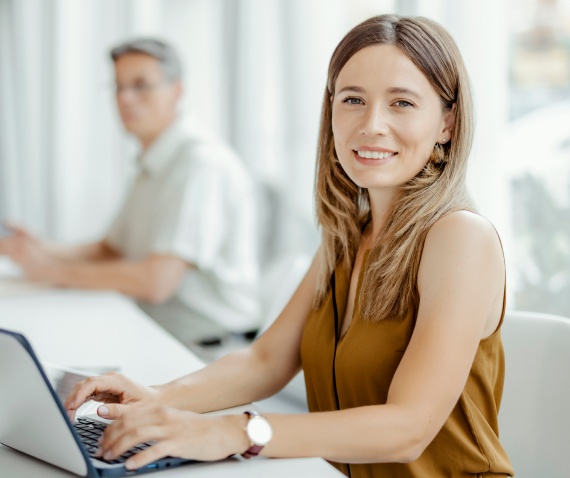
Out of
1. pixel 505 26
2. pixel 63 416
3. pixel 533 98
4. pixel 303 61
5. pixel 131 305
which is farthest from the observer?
pixel 303 61

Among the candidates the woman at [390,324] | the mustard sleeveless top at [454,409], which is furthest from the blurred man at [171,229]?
the mustard sleeveless top at [454,409]

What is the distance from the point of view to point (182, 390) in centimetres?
143

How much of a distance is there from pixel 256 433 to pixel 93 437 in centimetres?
25

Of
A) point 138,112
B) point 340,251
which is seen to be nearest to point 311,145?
point 138,112

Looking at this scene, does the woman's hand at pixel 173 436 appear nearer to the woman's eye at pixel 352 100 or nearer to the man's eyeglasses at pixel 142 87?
the woman's eye at pixel 352 100

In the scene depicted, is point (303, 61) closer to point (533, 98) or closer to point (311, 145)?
point (311, 145)

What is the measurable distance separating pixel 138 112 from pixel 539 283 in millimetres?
1570

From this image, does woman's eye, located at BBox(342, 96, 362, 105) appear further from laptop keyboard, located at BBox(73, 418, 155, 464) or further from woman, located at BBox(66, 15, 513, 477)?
laptop keyboard, located at BBox(73, 418, 155, 464)

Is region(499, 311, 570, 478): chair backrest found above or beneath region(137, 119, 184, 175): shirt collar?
beneath

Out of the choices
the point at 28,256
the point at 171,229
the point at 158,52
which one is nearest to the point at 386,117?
the point at 171,229

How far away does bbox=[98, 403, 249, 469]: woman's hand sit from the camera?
3.56ft

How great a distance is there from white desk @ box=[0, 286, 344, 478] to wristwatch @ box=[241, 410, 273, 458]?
23mm

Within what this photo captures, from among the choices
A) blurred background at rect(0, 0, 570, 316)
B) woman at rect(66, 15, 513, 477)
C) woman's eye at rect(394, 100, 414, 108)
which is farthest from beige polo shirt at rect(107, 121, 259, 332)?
woman's eye at rect(394, 100, 414, 108)

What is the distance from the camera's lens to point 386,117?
4.50 feet
